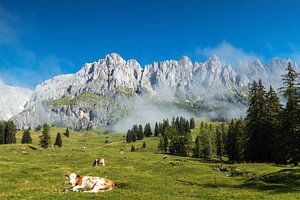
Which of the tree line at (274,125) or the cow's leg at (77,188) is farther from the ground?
the tree line at (274,125)

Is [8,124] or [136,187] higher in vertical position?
[8,124]

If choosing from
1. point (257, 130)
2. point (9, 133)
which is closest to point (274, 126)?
point (257, 130)

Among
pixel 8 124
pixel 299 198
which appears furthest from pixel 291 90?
pixel 8 124

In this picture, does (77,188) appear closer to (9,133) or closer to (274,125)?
(274,125)

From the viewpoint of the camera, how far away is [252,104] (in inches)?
3036

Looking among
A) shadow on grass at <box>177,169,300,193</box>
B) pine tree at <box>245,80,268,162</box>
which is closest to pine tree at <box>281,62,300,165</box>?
pine tree at <box>245,80,268,162</box>

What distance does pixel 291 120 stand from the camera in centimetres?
6500

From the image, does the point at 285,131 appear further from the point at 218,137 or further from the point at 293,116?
the point at 218,137

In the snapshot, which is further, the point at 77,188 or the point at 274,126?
the point at 274,126

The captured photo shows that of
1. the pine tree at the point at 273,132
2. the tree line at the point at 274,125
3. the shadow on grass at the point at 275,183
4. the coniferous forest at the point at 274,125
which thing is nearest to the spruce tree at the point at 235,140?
the coniferous forest at the point at 274,125

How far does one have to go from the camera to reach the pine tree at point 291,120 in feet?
207

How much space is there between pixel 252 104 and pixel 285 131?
1309 cm

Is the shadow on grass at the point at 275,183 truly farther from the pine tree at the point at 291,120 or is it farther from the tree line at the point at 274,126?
the tree line at the point at 274,126

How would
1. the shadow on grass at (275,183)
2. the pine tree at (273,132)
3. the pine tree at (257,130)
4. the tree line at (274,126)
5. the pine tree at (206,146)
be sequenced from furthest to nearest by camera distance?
the pine tree at (206,146) < the pine tree at (257,130) < the pine tree at (273,132) < the tree line at (274,126) < the shadow on grass at (275,183)
